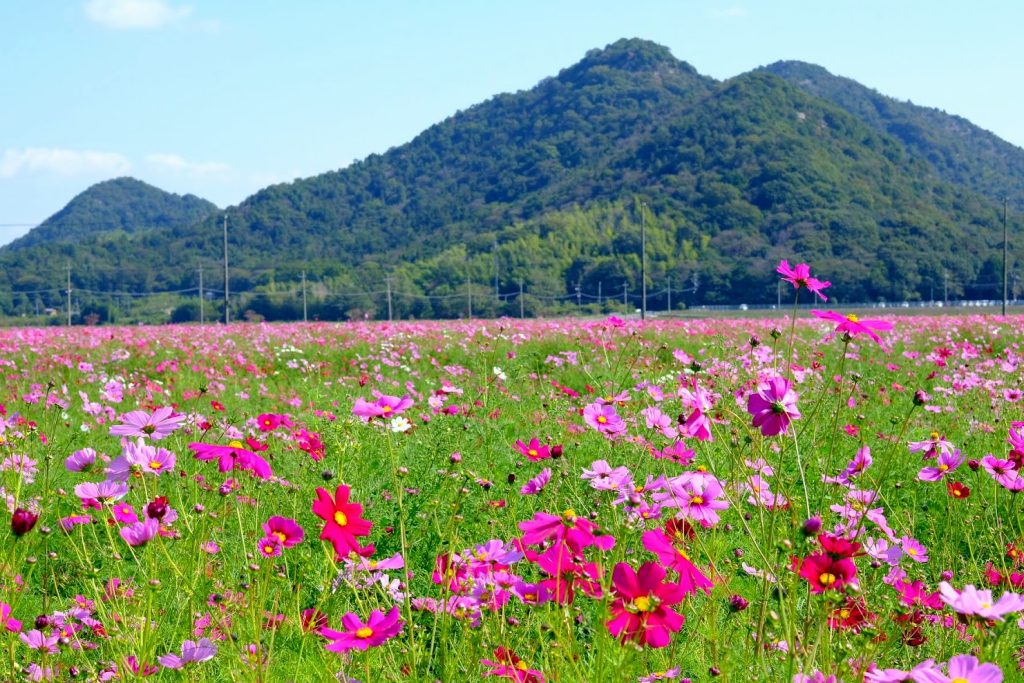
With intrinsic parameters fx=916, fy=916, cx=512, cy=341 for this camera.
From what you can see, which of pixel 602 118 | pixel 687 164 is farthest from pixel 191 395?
pixel 602 118

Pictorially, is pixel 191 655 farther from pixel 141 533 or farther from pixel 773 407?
pixel 773 407

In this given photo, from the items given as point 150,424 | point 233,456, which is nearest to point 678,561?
point 233,456

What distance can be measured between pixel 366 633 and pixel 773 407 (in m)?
0.66

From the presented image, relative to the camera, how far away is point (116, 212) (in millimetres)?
165625

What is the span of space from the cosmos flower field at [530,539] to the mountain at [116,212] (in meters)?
161

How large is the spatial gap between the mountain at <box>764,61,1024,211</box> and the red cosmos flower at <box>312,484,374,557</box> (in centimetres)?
12176

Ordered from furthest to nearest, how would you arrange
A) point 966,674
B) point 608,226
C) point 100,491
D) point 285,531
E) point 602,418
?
Answer: point 608,226 → point 602,418 → point 100,491 → point 285,531 → point 966,674

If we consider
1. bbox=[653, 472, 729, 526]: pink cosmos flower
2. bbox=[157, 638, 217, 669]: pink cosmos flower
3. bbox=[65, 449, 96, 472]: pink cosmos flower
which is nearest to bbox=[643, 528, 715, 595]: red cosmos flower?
bbox=[653, 472, 729, 526]: pink cosmos flower

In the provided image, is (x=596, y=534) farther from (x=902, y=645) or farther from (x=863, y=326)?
(x=902, y=645)

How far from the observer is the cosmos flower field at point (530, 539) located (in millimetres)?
1280

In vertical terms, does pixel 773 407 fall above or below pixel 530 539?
above

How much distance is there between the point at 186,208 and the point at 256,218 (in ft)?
290

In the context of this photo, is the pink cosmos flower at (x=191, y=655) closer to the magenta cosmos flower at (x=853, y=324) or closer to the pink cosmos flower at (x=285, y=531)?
the pink cosmos flower at (x=285, y=531)

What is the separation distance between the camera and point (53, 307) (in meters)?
62.0
